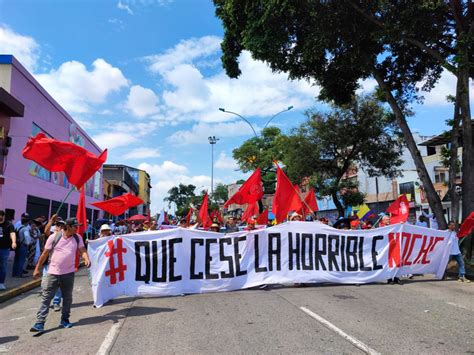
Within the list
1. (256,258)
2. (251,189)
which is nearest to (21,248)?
(256,258)

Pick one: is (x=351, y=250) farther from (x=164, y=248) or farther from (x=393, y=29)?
(x=393, y=29)

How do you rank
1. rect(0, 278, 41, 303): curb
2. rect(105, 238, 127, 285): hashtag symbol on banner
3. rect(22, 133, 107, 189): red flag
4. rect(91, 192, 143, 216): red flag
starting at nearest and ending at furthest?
rect(22, 133, 107, 189): red flag < rect(105, 238, 127, 285): hashtag symbol on banner < rect(0, 278, 41, 303): curb < rect(91, 192, 143, 216): red flag

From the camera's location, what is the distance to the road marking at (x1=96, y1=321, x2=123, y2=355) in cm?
496

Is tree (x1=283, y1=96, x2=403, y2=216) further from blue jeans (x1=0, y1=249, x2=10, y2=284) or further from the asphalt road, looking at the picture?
blue jeans (x1=0, y1=249, x2=10, y2=284)

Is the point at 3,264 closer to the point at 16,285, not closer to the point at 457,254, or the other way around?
the point at 16,285

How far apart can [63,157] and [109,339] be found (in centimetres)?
398

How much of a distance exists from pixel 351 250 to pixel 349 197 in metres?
23.0

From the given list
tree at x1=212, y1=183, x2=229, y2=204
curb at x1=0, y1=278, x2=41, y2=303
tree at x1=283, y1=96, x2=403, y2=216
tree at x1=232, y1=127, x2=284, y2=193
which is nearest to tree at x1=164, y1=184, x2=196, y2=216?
tree at x1=212, y1=183, x2=229, y2=204

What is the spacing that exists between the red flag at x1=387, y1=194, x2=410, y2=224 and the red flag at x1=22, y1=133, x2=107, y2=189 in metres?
9.03

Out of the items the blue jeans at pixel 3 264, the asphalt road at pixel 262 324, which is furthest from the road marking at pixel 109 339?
the blue jeans at pixel 3 264

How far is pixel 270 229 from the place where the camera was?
948 centimetres

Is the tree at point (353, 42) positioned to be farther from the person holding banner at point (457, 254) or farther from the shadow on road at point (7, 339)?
the shadow on road at point (7, 339)

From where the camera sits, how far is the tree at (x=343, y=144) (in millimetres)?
26297

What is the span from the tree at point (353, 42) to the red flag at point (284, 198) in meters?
5.27
